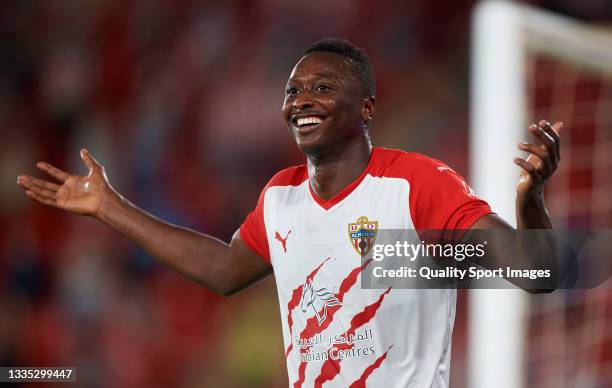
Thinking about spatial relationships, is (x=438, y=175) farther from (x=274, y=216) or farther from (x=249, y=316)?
(x=249, y=316)

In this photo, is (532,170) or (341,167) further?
(341,167)

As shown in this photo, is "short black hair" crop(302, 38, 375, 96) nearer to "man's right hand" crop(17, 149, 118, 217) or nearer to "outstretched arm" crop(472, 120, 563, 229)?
"outstretched arm" crop(472, 120, 563, 229)

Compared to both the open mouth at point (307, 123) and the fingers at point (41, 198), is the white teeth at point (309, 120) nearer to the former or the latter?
the open mouth at point (307, 123)

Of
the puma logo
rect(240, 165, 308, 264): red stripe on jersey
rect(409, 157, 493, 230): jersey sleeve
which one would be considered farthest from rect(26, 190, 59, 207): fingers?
rect(409, 157, 493, 230): jersey sleeve

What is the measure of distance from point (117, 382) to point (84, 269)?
37.4 inches

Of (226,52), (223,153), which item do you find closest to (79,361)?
(223,153)

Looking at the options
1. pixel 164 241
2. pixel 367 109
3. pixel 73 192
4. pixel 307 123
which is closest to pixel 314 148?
pixel 307 123

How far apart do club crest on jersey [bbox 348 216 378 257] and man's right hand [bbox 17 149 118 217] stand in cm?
83

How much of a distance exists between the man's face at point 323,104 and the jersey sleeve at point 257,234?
29cm

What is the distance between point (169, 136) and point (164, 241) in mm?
4905

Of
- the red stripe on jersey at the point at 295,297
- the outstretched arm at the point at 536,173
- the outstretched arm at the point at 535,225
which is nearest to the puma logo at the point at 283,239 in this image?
the red stripe on jersey at the point at 295,297

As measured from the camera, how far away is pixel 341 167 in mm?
2725

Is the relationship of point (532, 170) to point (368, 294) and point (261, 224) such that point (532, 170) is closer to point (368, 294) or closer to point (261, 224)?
point (368, 294)

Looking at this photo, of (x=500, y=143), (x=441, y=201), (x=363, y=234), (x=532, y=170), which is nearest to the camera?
(x=532, y=170)
